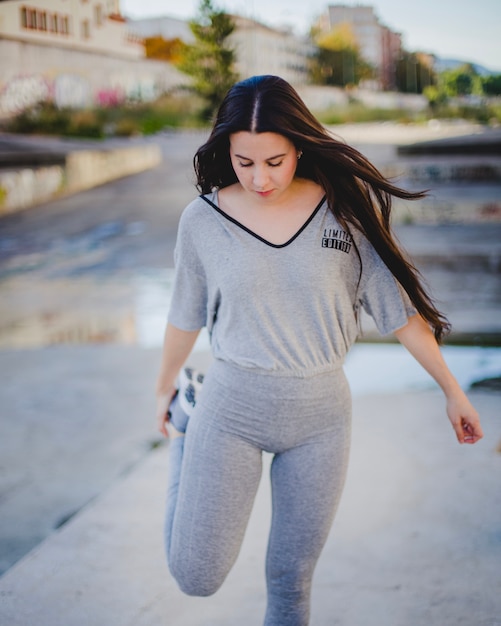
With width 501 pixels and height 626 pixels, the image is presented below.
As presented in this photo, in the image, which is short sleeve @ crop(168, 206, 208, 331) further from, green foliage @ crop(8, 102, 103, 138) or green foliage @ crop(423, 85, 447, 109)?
green foliage @ crop(423, 85, 447, 109)

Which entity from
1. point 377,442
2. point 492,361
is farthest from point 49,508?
point 492,361

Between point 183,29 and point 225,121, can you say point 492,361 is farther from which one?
point 183,29

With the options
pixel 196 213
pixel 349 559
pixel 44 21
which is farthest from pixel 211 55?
pixel 196 213

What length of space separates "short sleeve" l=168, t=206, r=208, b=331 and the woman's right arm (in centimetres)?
4

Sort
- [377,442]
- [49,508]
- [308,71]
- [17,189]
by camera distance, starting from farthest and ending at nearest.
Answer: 1. [308,71]
2. [17,189]
3. [377,442]
4. [49,508]

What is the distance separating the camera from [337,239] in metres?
1.83

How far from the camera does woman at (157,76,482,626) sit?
1797 millimetres

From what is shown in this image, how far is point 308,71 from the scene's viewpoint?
36.1m

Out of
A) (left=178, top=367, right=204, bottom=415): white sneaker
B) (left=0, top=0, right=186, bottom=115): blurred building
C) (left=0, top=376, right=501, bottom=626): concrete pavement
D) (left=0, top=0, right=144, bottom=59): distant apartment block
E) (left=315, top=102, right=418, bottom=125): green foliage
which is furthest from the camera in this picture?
(left=315, top=102, right=418, bottom=125): green foliage

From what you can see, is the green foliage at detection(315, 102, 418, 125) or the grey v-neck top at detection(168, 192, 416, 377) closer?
the grey v-neck top at detection(168, 192, 416, 377)

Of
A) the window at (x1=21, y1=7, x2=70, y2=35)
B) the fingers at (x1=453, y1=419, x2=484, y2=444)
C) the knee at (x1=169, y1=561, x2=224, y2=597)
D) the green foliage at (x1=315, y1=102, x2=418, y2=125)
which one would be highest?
the window at (x1=21, y1=7, x2=70, y2=35)

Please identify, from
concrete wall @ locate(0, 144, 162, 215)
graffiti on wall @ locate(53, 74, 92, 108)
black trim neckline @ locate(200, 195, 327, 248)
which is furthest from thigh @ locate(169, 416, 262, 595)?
graffiti on wall @ locate(53, 74, 92, 108)

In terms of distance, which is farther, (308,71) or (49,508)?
(308,71)

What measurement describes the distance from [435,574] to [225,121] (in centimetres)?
168
